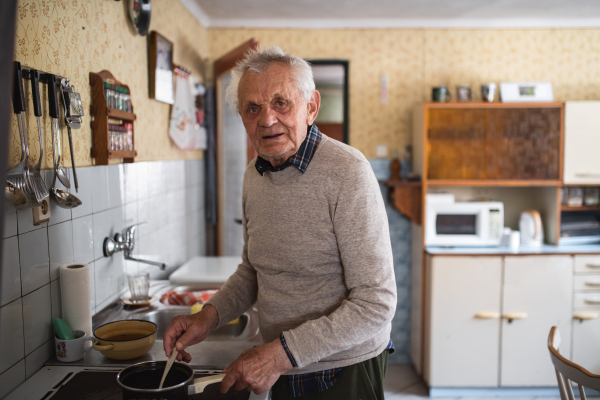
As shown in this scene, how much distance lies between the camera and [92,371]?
4.07ft

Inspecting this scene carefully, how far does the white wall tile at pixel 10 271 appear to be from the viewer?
112 centimetres

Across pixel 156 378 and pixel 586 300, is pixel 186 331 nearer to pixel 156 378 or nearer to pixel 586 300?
pixel 156 378

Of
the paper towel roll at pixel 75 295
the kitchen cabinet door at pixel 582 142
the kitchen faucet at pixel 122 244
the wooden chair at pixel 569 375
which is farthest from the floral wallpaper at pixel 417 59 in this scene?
the wooden chair at pixel 569 375

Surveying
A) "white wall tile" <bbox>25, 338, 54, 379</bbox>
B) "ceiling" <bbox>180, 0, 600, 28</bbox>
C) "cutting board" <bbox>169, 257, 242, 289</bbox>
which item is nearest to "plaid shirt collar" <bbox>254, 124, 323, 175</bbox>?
"white wall tile" <bbox>25, 338, 54, 379</bbox>

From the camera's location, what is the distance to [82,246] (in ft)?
4.97

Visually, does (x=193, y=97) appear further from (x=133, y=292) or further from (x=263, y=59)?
(x=263, y=59)

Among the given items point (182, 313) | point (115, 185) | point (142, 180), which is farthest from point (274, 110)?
point (142, 180)

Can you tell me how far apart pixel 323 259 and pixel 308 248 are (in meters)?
0.04

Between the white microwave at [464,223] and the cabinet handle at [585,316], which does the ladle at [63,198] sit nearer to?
the white microwave at [464,223]

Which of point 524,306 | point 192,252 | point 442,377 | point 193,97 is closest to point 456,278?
point 524,306

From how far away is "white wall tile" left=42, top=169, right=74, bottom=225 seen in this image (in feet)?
4.28

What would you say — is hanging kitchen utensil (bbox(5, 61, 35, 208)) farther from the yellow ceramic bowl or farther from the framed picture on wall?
the framed picture on wall

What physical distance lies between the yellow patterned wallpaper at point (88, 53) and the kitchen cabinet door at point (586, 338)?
8.95 ft

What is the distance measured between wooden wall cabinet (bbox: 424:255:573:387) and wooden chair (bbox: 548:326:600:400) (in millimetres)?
1464
